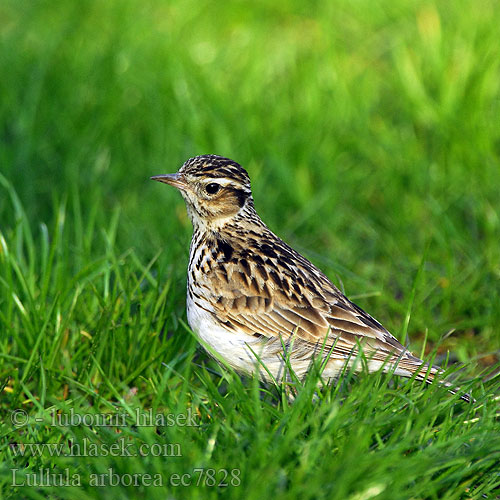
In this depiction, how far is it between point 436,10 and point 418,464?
25.6 feet

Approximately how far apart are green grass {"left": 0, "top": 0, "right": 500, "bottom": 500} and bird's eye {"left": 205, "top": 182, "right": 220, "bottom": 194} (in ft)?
2.12

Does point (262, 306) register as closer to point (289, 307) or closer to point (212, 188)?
point (289, 307)

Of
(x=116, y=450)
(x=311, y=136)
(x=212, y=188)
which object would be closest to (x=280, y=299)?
(x=212, y=188)

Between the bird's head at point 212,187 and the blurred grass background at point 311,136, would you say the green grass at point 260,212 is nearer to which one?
the blurred grass background at point 311,136

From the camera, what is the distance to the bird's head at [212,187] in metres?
5.48

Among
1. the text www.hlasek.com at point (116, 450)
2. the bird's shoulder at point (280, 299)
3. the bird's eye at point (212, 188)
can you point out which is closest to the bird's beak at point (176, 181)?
the bird's eye at point (212, 188)

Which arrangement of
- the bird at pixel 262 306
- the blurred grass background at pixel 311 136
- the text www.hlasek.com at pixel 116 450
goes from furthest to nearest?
1. the blurred grass background at pixel 311 136
2. the bird at pixel 262 306
3. the text www.hlasek.com at pixel 116 450

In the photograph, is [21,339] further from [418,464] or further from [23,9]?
[23,9]

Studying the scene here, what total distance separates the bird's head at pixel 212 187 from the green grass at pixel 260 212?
1.67 ft

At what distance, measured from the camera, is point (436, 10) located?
10.2 metres

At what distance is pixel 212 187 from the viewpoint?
5.48 meters

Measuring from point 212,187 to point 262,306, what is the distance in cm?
98

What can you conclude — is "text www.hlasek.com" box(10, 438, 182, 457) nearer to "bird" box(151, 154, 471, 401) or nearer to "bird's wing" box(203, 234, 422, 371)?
"bird" box(151, 154, 471, 401)

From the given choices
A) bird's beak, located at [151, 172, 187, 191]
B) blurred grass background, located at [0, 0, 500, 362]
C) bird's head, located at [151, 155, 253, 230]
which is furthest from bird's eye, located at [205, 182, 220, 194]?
blurred grass background, located at [0, 0, 500, 362]
